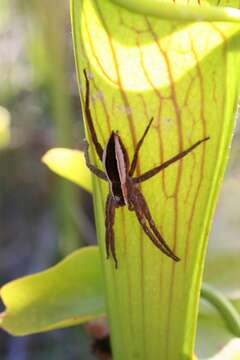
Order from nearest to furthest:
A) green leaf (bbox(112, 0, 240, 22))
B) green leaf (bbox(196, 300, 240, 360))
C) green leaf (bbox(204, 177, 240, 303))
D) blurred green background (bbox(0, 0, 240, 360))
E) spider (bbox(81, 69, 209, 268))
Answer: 1. green leaf (bbox(112, 0, 240, 22))
2. spider (bbox(81, 69, 209, 268))
3. green leaf (bbox(196, 300, 240, 360))
4. green leaf (bbox(204, 177, 240, 303))
5. blurred green background (bbox(0, 0, 240, 360))

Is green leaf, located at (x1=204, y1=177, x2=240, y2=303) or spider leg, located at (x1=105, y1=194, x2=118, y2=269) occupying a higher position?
spider leg, located at (x1=105, y1=194, x2=118, y2=269)

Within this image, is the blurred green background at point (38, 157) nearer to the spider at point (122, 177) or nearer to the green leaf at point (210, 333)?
the green leaf at point (210, 333)

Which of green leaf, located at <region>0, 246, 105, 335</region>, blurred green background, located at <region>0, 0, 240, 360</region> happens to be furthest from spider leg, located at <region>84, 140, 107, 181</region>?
blurred green background, located at <region>0, 0, 240, 360</region>

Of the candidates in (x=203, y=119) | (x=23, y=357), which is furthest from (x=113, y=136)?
(x=23, y=357)

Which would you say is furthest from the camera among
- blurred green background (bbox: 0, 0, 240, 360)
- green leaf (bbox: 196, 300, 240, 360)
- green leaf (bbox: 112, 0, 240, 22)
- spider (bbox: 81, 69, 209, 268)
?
blurred green background (bbox: 0, 0, 240, 360)

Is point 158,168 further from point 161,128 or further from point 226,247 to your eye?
point 226,247

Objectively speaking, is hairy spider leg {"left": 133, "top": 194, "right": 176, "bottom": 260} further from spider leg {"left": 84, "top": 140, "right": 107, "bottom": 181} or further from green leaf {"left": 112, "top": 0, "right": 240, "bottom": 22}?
green leaf {"left": 112, "top": 0, "right": 240, "bottom": 22}
